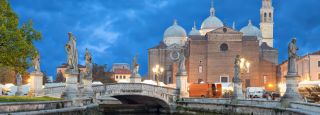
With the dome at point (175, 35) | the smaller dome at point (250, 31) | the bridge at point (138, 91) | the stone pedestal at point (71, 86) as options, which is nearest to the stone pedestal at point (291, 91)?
the stone pedestal at point (71, 86)

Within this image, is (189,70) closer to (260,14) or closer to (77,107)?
(260,14)

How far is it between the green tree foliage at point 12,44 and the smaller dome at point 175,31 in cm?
7831

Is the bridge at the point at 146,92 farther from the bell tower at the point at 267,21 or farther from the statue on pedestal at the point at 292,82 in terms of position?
the bell tower at the point at 267,21

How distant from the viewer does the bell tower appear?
11525cm

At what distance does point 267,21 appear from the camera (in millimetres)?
115875

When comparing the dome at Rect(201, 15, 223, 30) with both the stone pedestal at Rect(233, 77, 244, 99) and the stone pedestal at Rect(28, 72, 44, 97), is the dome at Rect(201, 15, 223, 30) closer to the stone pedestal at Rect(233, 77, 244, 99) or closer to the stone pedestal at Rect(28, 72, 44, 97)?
the stone pedestal at Rect(28, 72, 44, 97)

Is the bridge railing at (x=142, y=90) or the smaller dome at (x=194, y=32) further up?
the smaller dome at (x=194, y=32)

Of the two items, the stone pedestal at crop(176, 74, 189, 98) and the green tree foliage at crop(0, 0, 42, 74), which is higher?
the green tree foliage at crop(0, 0, 42, 74)

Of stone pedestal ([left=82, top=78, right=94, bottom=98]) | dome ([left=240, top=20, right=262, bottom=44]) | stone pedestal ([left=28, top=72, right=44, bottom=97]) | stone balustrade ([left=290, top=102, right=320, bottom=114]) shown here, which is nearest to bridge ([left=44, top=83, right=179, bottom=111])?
stone pedestal ([left=28, top=72, right=44, bottom=97])

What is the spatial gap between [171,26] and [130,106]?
61.8 m

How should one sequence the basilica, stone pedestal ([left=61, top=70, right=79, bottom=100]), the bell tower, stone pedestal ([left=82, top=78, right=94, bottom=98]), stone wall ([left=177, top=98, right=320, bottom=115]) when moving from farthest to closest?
the bell tower → the basilica → stone pedestal ([left=82, top=78, right=94, bottom=98]) → stone pedestal ([left=61, top=70, right=79, bottom=100]) → stone wall ([left=177, top=98, right=320, bottom=115])

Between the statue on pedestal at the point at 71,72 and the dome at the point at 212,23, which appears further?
the dome at the point at 212,23

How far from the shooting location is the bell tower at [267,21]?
115250 millimetres

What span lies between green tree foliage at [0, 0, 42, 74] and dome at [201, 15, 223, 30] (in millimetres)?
73455
